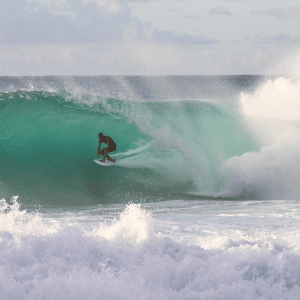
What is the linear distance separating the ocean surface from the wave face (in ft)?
0.12

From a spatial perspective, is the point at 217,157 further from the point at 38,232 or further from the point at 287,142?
the point at 38,232

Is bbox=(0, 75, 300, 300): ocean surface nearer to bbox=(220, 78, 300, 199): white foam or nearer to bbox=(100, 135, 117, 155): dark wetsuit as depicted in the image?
bbox=(220, 78, 300, 199): white foam

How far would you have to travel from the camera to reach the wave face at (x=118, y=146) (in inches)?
371

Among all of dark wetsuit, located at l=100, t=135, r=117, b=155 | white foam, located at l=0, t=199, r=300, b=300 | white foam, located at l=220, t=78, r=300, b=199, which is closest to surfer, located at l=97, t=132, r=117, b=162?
dark wetsuit, located at l=100, t=135, r=117, b=155

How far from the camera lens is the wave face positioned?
9414 mm

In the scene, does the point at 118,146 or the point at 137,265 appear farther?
the point at 118,146

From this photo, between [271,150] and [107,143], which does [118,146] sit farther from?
[271,150]

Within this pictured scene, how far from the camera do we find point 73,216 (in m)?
7.38

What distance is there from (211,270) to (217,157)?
23.3ft

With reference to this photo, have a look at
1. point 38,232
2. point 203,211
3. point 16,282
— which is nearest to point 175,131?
point 203,211

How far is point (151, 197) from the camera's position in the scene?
9.12 m

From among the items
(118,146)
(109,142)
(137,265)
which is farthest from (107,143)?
(137,265)

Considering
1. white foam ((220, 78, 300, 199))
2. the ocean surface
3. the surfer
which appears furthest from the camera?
white foam ((220, 78, 300, 199))

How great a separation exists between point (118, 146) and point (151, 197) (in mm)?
2447
